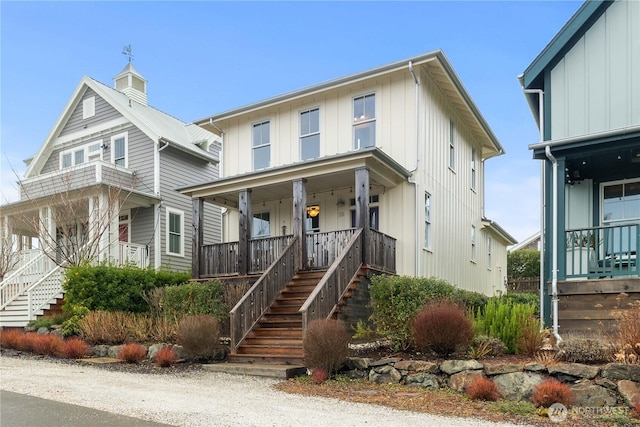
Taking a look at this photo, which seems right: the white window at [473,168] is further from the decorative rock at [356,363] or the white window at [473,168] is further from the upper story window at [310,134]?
the decorative rock at [356,363]

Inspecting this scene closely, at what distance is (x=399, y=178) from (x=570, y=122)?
4.54 metres

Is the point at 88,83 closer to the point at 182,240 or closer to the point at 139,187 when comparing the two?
the point at 139,187

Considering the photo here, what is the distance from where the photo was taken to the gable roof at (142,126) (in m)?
→ 21.1

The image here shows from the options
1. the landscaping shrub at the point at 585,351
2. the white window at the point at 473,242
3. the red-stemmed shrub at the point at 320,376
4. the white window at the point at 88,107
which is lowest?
the red-stemmed shrub at the point at 320,376

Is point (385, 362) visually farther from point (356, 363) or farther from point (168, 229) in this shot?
point (168, 229)

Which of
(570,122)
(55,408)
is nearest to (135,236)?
(55,408)

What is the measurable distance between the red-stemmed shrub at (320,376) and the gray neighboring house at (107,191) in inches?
412

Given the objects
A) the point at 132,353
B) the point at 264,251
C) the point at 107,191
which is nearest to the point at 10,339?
the point at 132,353

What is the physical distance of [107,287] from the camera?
15.0 meters

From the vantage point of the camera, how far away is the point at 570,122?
12.2 metres

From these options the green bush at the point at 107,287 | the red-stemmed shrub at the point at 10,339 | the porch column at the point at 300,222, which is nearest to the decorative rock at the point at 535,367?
the porch column at the point at 300,222

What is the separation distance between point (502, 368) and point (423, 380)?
1.32 m

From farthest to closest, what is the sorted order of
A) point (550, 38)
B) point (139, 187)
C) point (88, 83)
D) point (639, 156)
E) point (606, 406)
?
1. point (88, 83)
2. point (139, 187)
3. point (550, 38)
4. point (639, 156)
5. point (606, 406)

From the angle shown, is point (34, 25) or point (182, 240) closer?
point (34, 25)
